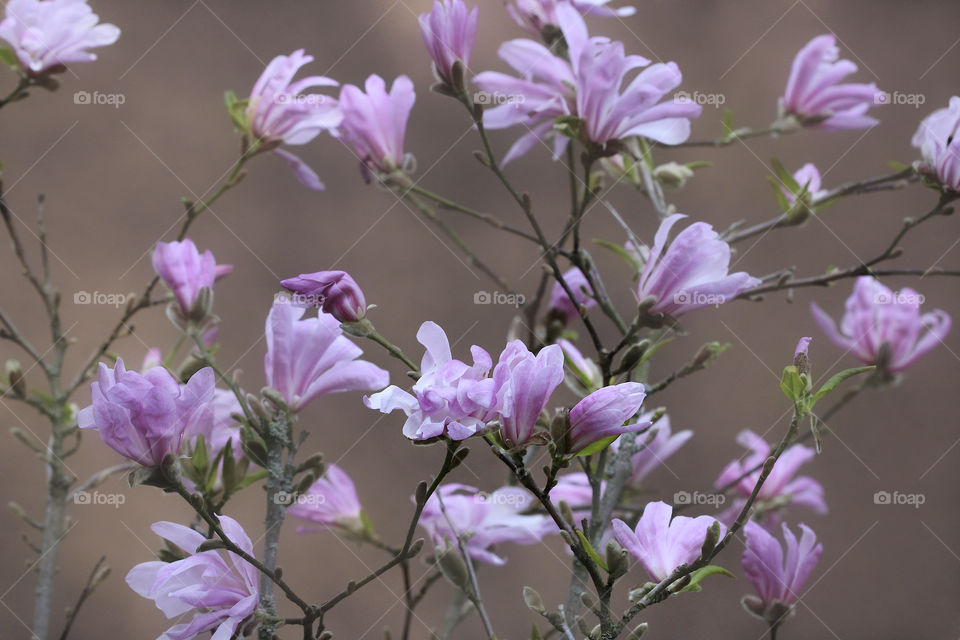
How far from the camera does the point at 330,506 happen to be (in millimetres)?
567

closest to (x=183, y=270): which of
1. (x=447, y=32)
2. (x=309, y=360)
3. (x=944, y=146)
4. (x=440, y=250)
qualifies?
(x=309, y=360)

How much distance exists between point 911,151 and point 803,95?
65 centimetres

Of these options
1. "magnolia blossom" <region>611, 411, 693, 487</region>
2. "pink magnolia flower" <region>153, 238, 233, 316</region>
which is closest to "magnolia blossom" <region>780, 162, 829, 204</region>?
"magnolia blossom" <region>611, 411, 693, 487</region>

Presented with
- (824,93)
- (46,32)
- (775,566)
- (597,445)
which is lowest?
(775,566)

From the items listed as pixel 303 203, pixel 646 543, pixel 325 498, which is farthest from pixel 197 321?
pixel 303 203

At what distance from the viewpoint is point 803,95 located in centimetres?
63

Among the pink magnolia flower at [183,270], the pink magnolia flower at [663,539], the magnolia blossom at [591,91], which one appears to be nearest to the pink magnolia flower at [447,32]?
the magnolia blossom at [591,91]

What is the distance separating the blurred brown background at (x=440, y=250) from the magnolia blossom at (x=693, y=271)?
0.51 metres

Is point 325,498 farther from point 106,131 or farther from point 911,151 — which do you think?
point 911,151

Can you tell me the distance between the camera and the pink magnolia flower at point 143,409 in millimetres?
365

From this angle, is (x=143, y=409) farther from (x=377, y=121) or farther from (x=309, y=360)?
(x=377, y=121)

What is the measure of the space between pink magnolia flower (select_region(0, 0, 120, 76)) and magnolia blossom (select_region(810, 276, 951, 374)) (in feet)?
1.86

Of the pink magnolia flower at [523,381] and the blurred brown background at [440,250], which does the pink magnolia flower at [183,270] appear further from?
the blurred brown background at [440,250]

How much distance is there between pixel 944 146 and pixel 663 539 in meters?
0.29
